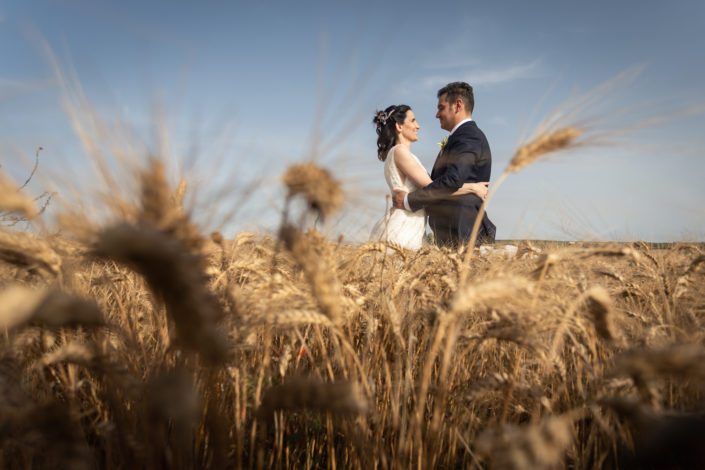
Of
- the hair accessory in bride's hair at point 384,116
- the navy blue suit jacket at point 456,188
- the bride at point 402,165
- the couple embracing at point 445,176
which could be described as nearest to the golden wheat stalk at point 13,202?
the couple embracing at point 445,176

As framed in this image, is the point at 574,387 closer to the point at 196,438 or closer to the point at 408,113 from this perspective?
the point at 196,438

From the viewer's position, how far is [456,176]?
4324 millimetres

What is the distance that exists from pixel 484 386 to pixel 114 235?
2.69ft

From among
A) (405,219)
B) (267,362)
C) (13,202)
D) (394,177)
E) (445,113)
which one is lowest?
(267,362)

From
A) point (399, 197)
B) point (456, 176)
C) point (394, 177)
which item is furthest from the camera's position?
point (394, 177)

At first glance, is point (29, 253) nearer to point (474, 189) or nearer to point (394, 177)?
point (474, 189)

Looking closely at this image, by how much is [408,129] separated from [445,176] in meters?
1.53

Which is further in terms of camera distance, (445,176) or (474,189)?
(474,189)

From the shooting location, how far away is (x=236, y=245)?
1.96 metres

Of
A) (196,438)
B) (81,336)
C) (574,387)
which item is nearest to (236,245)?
(81,336)

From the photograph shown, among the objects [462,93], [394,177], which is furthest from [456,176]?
[462,93]

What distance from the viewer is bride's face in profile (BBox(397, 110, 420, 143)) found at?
556 centimetres

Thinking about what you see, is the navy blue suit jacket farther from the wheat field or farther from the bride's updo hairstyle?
the wheat field

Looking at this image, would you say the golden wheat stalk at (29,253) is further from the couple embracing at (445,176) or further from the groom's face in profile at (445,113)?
the groom's face in profile at (445,113)
